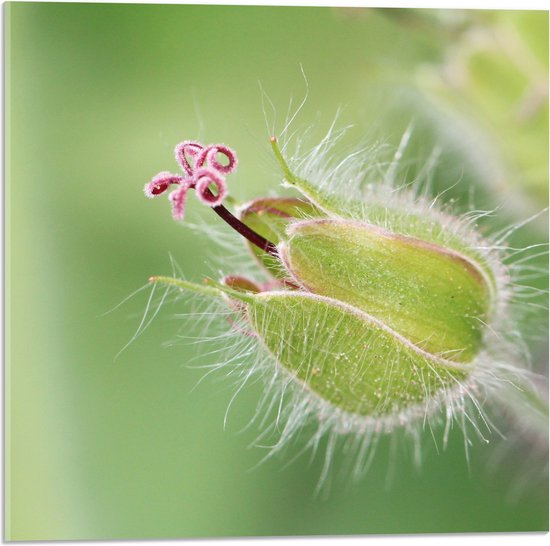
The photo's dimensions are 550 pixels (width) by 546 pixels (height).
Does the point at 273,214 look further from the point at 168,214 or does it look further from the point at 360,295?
the point at 168,214

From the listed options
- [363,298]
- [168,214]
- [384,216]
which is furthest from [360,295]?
[168,214]

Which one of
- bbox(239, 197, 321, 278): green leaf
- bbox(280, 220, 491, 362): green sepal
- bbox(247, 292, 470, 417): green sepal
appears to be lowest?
bbox(247, 292, 470, 417): green sepal

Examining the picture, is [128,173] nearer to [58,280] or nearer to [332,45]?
[58,280]

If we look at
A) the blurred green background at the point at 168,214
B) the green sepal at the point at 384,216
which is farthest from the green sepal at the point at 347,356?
the blurred green background at the point at 168,214

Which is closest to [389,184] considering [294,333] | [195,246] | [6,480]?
[294,333]

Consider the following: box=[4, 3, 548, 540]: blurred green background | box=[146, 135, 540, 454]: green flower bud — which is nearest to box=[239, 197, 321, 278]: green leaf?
box=[146, 135, 540, 454]: green flower bud

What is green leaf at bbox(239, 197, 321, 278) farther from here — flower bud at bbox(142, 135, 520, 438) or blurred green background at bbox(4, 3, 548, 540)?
blurred green background at bbox(4, 3, 548, 540)
